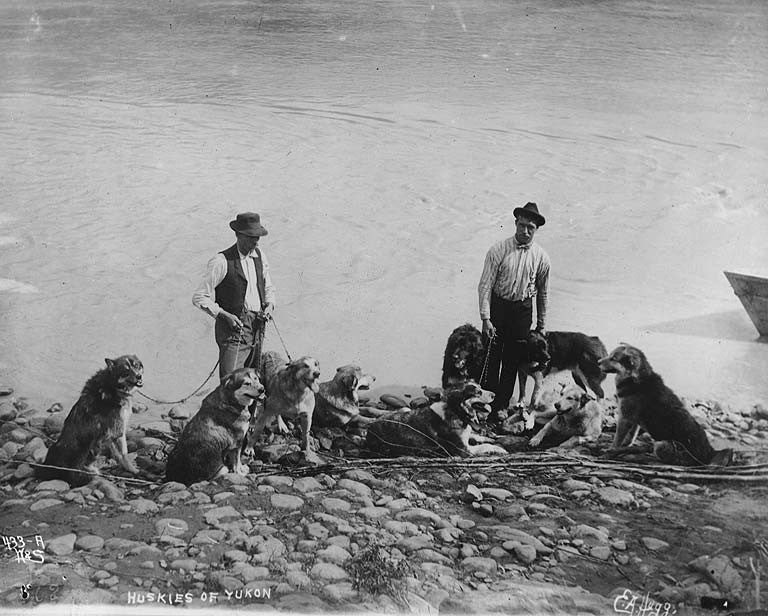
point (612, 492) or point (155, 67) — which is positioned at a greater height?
point (155, 67)

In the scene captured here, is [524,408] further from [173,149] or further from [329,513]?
[173,149]

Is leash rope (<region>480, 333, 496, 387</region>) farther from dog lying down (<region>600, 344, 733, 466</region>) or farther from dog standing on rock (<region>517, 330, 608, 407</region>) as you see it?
dog lying down (<region>600, 344, 733, 466</region>)

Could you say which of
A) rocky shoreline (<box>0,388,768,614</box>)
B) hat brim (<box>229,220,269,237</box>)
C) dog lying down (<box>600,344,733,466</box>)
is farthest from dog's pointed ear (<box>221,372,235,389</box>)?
dog lying down (<box>600,344,733,466</box>)

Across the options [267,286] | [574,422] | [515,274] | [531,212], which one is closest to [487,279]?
[515,274]

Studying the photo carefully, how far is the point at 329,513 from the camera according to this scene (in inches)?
139

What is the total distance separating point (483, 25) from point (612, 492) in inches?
91.0

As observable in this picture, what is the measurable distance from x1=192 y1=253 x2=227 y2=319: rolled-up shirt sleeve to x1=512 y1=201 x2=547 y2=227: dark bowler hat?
141 centimetres

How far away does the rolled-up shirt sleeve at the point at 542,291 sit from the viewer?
12.4ft

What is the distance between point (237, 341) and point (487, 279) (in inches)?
48.0

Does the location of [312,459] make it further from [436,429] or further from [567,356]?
[567,356]

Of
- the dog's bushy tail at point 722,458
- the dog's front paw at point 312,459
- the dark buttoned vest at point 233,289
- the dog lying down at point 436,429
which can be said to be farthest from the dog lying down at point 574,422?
the dark buttoned vest at point 233,289

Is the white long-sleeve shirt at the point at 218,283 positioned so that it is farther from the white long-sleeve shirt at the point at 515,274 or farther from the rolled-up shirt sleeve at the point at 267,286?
the white long-sleeve shirt at the point at 515,274

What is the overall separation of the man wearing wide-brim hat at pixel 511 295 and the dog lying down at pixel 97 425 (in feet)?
5.43

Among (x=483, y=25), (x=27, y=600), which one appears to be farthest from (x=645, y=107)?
(x=27, y=600)
